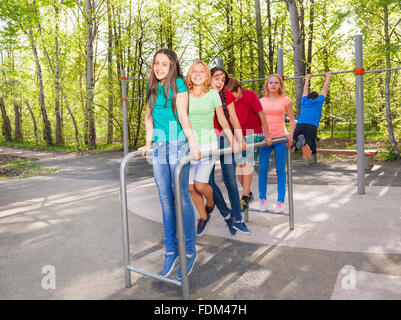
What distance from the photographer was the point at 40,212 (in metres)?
4.97

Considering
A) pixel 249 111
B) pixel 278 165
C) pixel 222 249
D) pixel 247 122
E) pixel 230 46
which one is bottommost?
pixel 222 249

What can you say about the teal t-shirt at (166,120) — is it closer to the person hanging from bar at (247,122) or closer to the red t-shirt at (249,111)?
the person hanging from bar at (247,122)

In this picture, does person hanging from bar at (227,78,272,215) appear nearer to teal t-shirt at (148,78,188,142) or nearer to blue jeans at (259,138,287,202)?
blue jeans at (259,138,287,202)

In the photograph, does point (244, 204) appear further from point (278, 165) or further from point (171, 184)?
point (171, 184)

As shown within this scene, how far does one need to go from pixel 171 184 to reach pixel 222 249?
3.13 ft

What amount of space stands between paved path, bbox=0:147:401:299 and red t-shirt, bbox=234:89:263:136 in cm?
109

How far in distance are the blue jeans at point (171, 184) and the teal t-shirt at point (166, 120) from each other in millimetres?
44

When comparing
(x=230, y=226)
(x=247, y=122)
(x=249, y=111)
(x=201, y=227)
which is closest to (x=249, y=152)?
(x=247, y=122)

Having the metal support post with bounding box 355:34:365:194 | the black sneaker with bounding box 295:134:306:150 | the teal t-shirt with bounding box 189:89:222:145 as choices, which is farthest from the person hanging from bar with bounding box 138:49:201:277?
the metal support post with bounding box 355:34:365:194

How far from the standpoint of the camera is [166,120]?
271 cm

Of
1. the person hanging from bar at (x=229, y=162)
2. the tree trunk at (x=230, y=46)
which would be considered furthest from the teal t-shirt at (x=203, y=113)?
the tree trunk at (x=230, y=46)

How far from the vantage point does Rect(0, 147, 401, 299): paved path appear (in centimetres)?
258
